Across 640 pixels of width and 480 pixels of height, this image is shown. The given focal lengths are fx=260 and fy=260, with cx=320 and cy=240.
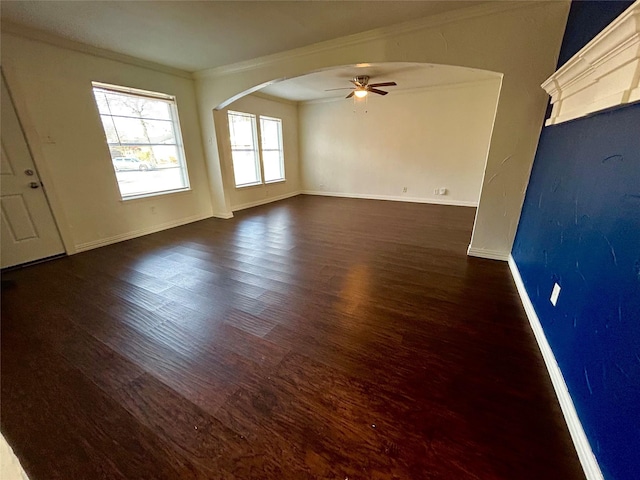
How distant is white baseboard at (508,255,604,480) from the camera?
1049 millimetres

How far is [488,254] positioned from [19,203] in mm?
5443

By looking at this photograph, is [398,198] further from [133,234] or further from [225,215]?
[133,234]

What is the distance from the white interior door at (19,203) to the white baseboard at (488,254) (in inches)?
203

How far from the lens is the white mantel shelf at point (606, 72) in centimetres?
109

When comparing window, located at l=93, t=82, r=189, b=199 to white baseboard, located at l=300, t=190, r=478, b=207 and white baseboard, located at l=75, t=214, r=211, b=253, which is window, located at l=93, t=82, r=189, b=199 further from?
white baseboard, located at l=300, t=190, r=478, b=207

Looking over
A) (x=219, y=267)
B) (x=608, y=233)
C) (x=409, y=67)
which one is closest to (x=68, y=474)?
(x=219, y=267)

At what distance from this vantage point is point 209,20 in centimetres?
264

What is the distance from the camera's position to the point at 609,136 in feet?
4.33

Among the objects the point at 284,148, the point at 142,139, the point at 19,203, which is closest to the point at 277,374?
the point at 19,203

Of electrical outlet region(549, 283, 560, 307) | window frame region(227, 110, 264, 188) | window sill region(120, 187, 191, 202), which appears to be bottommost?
electrical outlet region(549, 283, 560, 307)

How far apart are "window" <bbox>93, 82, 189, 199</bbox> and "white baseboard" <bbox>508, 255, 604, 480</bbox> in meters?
5.02

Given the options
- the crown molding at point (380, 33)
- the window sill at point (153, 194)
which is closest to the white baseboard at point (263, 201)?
the window sill at point (153, 194)

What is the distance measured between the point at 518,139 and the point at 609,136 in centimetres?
149

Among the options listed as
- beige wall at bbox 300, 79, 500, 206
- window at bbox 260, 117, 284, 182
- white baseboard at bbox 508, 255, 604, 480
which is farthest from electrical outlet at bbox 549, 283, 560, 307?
window at bbox 260, 117, 284, 182
